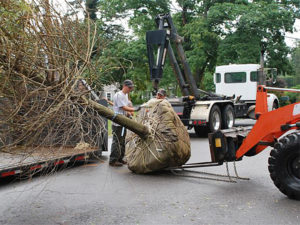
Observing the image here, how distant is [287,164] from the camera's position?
18.1 feet

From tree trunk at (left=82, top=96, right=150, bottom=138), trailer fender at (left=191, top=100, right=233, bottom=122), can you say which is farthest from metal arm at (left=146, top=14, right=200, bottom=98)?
tree trunk at (left=82, top=96, right=150, bottom=138)

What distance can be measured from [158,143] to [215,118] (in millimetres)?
7597

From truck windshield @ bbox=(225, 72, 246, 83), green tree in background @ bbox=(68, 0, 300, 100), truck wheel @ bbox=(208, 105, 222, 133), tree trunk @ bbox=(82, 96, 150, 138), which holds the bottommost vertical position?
truck wheel @ bbox=(208, 105, 222, 133)

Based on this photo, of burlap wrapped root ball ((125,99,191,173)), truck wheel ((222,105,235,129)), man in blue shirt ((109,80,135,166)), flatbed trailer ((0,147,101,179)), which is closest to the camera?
flatbed trailer ((0,147,101,179))

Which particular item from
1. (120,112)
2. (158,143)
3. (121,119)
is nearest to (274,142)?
(158,143)

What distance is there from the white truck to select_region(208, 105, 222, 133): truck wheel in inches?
76.7

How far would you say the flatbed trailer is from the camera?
4918 millimetres

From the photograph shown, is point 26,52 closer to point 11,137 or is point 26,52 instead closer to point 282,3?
point 11,137

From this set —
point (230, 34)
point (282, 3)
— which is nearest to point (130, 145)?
point (230, 34)

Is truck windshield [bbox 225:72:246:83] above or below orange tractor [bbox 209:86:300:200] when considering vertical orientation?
above

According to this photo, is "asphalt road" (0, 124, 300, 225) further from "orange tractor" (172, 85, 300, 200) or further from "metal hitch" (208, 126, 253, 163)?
"metal hitch" (208, 126, 253, 163)

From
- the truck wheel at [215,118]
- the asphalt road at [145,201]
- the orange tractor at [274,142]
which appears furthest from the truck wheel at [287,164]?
the truck wheel at [215,118]

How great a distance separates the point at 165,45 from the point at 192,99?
2.21 m

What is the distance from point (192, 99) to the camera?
551 inches
